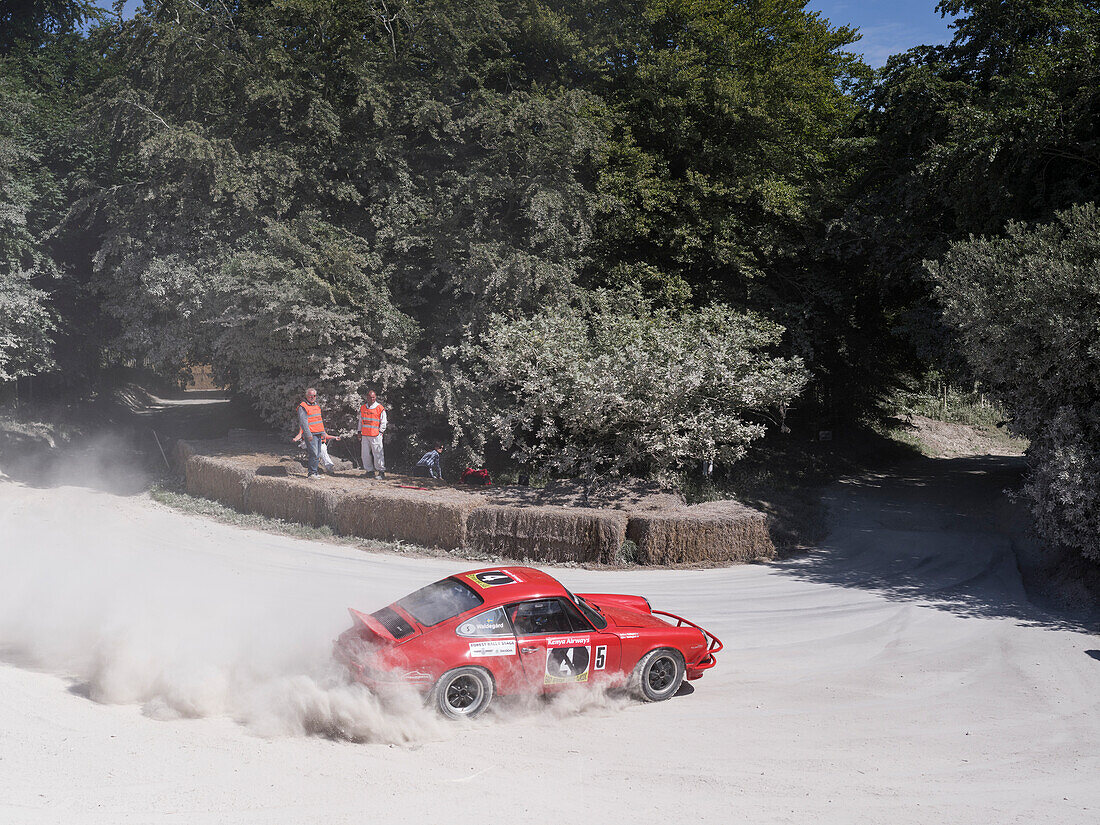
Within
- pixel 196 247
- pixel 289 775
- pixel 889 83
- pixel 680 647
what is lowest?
pixel 289 775

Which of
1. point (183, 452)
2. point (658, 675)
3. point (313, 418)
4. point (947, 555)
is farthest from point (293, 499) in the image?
point (947, 555)

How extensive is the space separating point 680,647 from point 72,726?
5.69 meters

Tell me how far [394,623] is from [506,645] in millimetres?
1124

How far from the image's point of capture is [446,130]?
21750 millimetres

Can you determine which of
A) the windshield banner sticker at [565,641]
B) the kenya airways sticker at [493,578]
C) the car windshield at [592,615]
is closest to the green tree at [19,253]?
the kenya airways sticker at [493,578]

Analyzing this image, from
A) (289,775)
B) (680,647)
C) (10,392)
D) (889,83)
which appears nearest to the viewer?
(289,775)

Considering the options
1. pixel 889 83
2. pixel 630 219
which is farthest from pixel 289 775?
pixel 889 83

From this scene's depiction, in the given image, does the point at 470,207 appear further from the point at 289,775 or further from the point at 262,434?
the point at 289,775

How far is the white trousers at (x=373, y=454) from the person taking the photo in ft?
60.1

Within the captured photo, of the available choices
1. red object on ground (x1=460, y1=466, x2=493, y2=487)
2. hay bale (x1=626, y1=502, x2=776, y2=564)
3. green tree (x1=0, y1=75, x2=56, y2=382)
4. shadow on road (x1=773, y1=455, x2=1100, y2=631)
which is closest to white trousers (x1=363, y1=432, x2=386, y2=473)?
red object on ground (x1=460, y1=466, x2=493, y2=487)

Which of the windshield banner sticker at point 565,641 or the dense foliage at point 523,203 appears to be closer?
the windshield banner sticker at point 565,641

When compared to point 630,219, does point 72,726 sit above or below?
below

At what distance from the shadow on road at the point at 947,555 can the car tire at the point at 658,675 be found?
19.8ft

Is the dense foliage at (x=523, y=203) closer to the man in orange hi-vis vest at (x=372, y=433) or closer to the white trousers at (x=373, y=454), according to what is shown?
the man in orange hi-vis vest at (x=372, y=433)
